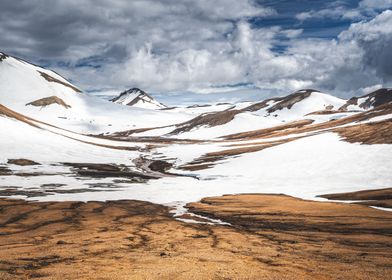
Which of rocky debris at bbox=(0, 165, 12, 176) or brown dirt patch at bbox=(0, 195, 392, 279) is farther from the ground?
rocky debris at bbox=(0, 165, 12, 176)

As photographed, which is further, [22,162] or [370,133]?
[370,133]

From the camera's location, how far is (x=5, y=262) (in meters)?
15.9

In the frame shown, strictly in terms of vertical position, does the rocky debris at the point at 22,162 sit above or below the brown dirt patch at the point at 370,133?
below

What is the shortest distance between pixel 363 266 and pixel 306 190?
44.9 meters

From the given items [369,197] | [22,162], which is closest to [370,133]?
[369,197]

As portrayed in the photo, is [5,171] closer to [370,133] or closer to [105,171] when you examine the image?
[105,171]

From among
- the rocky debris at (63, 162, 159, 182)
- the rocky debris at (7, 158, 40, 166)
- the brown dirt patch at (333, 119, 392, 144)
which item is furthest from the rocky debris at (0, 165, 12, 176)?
the brown dirt patch at (333, 119, 392, 144)

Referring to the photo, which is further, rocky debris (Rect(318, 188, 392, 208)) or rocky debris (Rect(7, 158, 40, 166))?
rocky debris (Rect(7, 158, 40, 166))

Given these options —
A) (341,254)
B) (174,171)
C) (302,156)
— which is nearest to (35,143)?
(174,171)

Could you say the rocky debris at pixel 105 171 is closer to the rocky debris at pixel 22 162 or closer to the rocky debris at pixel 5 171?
the rocky debris at pixel 22 162

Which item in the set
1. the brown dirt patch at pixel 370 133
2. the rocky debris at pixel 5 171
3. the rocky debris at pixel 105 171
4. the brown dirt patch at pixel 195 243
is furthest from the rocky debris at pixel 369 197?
the rocky debris at pixel 5 171

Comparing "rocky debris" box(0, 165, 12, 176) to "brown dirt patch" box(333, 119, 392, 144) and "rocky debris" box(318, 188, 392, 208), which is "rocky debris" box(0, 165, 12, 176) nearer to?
"rocky debris" box(318, 188, 392, 208)

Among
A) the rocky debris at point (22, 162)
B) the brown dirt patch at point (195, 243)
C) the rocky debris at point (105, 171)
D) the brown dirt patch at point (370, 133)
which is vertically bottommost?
the brown dirt patch at point (195, 243)

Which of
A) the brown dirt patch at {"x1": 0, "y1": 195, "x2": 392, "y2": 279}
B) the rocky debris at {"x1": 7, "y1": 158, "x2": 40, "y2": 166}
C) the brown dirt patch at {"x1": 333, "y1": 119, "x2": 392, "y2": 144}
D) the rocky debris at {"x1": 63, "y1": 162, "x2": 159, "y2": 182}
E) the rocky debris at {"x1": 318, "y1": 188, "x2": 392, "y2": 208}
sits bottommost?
the brown dirt patch at {"x1": 0, "y1": 195, "x2": 392, "y2": 279}
